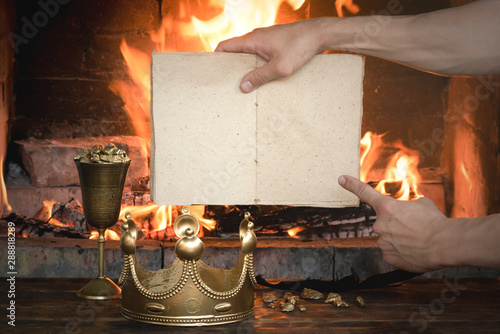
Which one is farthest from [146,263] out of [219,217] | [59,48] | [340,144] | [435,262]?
[59,48]

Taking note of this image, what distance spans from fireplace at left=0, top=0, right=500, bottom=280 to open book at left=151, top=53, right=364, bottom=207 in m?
1.19

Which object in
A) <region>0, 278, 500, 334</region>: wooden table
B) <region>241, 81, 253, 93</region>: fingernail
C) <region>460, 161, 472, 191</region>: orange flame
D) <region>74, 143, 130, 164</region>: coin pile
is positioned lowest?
<region>0, 278, 500, 334</region>: wooden table

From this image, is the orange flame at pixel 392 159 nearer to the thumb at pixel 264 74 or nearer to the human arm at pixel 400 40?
the human arm at pixel 400 40

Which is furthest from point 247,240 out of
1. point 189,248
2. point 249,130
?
point 249,130

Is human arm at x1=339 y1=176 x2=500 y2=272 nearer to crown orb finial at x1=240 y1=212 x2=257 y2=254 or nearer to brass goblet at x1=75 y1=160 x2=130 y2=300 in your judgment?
crown orb finial at x1=240 y1=212 x2=257 y2=254

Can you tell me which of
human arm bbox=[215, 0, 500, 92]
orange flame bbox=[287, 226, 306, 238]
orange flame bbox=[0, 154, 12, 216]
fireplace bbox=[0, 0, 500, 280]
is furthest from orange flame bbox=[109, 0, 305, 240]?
human arm bbox=[215, 0, 500, 92]

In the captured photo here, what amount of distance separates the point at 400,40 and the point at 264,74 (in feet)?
1.24

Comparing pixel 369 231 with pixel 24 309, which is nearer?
pixel 24 309

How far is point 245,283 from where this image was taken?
143 centimetres

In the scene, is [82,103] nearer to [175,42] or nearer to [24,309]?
[175,42]

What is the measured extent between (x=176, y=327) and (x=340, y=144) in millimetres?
594

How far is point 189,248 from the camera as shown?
1367 mm

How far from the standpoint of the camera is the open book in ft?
4.82

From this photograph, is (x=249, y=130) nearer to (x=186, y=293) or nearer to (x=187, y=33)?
(x=186, y=293)
